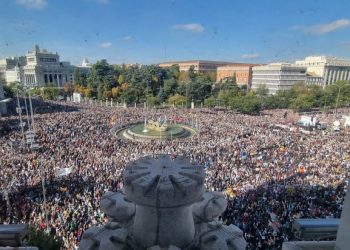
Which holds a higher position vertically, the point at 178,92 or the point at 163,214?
the point at 163,214

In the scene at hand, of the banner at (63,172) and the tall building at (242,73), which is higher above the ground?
the tall building at (242,73)

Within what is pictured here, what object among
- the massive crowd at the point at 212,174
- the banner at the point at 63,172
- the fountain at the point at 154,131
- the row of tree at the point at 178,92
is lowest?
the fountain at the point at 154,131

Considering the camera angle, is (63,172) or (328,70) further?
(328,70)

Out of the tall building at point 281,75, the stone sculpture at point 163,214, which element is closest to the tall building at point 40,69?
the tall building at point 281,75

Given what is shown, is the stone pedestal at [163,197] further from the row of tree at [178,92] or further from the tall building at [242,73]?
the tall building at [242,73]

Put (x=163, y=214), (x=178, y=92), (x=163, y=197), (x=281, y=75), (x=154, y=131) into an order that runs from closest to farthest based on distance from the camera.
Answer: (x=163, y=197)
(x=163, y=214)
(x=154, y=131)
(x=178, y=92)
(x=281, y=75)

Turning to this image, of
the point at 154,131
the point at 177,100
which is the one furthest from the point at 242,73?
the point at 154,131

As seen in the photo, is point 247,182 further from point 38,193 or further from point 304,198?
point 38,193

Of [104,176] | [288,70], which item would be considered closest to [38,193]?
[104,176]

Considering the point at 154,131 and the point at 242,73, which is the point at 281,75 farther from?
the point at 154,131
